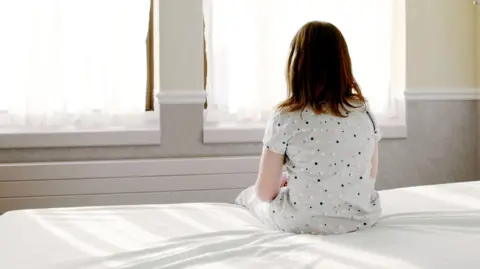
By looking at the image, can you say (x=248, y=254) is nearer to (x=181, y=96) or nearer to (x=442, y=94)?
(x=181, y=96)

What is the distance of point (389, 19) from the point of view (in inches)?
136

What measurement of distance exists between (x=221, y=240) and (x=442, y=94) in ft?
7.90

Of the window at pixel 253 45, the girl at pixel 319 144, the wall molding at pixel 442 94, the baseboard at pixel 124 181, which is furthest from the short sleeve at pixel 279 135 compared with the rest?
the wall molding at pixel 442 94

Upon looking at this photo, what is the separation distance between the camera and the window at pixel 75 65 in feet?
9.97

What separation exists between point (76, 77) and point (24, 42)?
1.03ft

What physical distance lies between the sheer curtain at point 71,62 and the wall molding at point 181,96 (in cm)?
14

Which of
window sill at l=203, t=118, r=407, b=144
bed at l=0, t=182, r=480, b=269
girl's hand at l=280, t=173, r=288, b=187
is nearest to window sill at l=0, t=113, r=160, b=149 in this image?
window sill at l=203, t=118, r=407, b=144

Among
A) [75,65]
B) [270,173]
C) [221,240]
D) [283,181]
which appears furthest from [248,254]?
[75,65]

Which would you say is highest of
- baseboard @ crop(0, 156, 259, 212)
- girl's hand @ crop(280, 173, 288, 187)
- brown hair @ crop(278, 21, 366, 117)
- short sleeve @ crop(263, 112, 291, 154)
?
brown hair @ crop(278, 21, 366, 117)

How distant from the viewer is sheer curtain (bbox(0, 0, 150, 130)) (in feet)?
9.96

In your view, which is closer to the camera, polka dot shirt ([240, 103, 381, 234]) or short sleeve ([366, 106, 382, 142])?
polka dot shirt ([240, 103, 381, 234])

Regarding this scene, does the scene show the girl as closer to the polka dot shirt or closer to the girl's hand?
the polka dot shirt

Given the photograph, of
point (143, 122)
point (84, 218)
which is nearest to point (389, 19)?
point (143, 122)

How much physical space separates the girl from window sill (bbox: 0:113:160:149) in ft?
4.94
